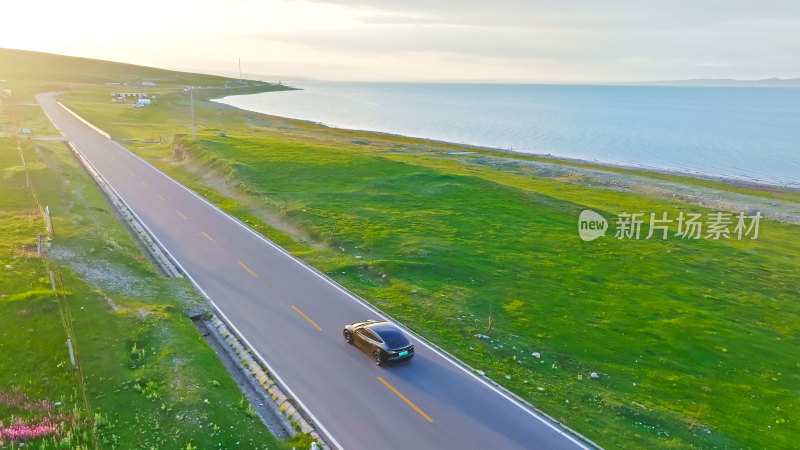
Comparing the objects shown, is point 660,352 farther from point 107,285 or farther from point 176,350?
point 107,285

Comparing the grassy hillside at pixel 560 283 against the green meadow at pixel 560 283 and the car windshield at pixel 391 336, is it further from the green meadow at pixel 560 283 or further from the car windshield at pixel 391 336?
the car windshield at pixel 391 336

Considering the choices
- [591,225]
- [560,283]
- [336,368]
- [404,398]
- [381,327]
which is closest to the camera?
[404,398]

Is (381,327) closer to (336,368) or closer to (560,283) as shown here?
(336,368)

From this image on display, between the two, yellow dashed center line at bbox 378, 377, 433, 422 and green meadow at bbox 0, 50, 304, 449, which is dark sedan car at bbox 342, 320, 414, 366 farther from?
green meadow at bbox 0, 50, 304, 449

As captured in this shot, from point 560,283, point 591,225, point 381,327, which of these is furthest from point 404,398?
point 591,225

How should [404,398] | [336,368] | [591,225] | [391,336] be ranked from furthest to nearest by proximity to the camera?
[591,225] → [391,336] → [336,368] → [404,398]

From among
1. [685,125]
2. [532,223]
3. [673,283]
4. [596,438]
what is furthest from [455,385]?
[685,125]

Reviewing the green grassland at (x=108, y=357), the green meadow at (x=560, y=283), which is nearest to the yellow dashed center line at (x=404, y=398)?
the green meadow at (x=560, y=283)
